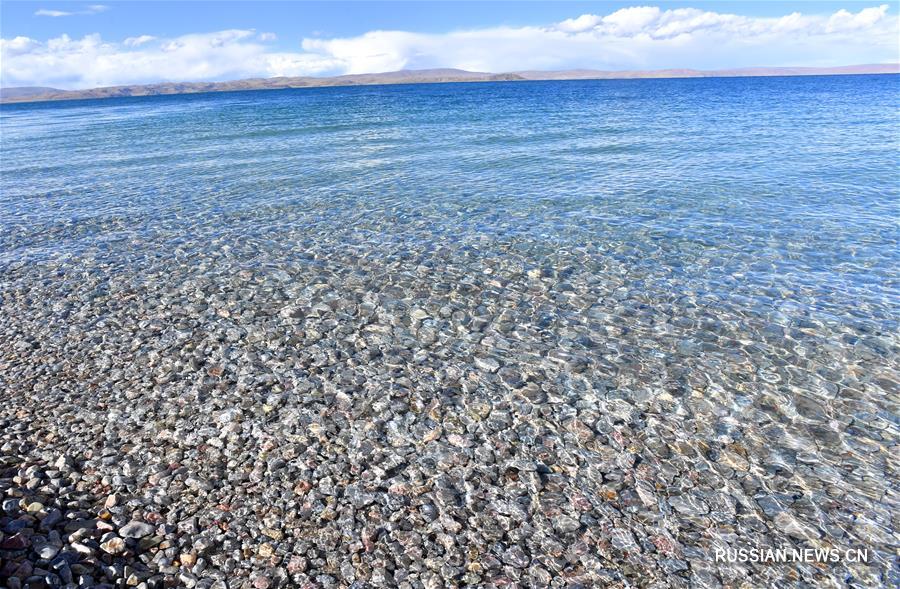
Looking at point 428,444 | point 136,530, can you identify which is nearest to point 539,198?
point 428,444

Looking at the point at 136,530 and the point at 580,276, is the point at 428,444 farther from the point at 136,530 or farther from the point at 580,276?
the point at 580,276

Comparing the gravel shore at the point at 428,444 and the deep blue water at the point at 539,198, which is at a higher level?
the deep blue water at the point at 539,198

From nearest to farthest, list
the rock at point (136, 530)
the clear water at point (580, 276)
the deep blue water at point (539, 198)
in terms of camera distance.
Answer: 1. the rock at point (136, 530)
2. the clear water at point (580, 276)
3. the deep blue water at point (539, 198)

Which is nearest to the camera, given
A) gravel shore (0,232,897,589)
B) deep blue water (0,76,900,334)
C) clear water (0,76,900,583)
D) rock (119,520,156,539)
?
gravel shore (0,232,897,589)

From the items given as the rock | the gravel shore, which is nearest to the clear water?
the gravel shore

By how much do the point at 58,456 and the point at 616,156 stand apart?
94.6ft

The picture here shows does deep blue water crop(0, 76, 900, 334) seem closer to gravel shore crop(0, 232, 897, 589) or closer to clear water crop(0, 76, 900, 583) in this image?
Result: clear water crop(0, 76, 900, 583)

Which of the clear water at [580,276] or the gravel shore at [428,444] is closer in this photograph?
the gravel shore at [428,444]

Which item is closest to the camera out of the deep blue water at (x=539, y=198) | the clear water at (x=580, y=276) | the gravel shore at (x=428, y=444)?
the gravel shore at (x=428, y=444)

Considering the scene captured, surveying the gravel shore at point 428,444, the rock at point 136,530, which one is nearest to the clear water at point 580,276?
the gravel shore at point 428,444

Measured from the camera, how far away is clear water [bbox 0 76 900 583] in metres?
8.23

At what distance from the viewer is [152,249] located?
16.4 metres

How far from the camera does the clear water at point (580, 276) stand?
27.0 ft

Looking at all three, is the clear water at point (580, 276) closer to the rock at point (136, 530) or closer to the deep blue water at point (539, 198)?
the deep blue water at point (539, 198)
